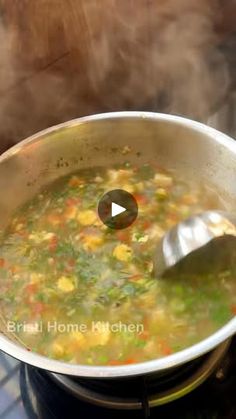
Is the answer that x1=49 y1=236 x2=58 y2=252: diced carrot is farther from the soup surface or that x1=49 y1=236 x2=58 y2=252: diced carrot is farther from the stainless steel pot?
the stainless steel pot

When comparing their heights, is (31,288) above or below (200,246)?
below

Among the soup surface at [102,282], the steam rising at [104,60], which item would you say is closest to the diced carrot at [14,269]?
the soup surface at [102,282]

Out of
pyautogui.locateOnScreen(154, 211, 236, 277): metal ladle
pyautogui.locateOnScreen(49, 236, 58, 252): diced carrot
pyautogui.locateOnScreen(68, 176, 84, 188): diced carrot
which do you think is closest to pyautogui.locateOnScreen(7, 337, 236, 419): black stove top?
pyautogui.locateOnScreen(154, 211, 236, 277): metal ladle

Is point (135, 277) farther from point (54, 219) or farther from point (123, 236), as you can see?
point (54, 219)

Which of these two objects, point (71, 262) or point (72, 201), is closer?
point (71, 262)

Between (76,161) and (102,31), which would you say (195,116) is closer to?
(102,31)

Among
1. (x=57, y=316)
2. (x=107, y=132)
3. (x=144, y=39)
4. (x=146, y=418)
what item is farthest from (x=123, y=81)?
(x=146, y=418)

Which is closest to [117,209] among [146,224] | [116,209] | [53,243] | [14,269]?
[116,209]
